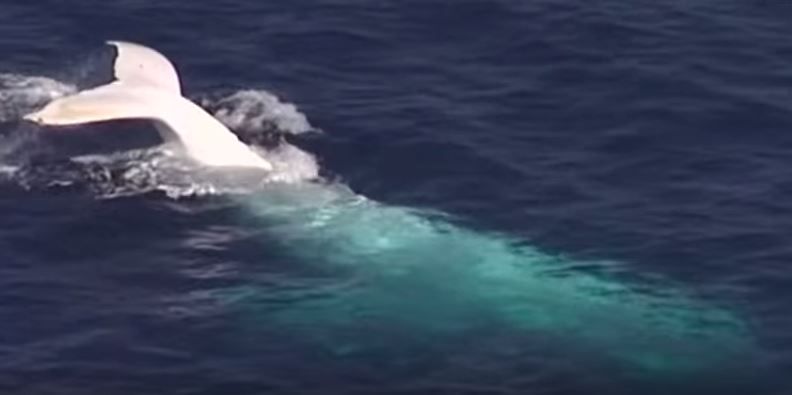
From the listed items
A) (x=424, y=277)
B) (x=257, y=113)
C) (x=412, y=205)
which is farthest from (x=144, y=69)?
(x=424, y=277)

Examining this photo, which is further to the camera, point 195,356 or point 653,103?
point 653,103

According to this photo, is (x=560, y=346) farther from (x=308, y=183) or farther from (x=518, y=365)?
(x=308, y=183)

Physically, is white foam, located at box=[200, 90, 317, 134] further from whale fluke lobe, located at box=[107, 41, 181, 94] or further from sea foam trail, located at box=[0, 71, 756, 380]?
whale fluke lobe, located at box=[107, 41, 181, 94]

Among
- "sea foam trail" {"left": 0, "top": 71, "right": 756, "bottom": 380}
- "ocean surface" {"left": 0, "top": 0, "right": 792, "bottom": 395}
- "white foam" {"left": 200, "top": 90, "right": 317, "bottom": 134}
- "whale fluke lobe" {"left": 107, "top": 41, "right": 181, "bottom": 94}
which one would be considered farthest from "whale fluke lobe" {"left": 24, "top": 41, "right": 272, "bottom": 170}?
"white foam" {"left": 200, "top": 90, "right": 317, "bottom": 134}

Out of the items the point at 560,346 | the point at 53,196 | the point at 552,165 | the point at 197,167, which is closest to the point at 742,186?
the point at 552,165

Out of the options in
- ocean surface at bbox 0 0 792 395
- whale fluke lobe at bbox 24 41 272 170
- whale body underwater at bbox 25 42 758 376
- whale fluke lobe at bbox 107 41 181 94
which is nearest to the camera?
ocean surface at bbox 0 0 792 395
